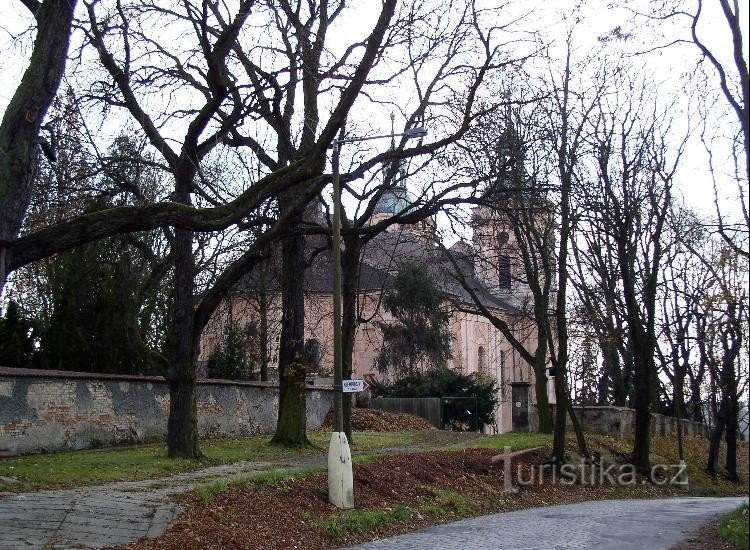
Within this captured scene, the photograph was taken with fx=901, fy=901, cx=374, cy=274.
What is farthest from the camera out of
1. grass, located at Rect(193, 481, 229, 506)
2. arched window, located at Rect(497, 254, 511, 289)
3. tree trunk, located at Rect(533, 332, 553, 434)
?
tree trunk, located at Rect(533, 332, 553, 434)

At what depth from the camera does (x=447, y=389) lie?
4438 cm

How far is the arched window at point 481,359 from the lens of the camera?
199ft

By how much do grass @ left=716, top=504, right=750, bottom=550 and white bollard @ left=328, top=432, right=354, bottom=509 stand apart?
19.8 feet

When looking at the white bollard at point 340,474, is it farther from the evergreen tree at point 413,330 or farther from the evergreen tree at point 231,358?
the evergreen tree at point 413,330

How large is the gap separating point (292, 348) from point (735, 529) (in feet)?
45.3

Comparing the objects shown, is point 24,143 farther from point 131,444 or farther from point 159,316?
point 159,316

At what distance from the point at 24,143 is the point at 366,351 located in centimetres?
4098

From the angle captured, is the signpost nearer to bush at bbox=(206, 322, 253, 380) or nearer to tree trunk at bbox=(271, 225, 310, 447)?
tree trunk at bbox=(271, 225, 310, 447)

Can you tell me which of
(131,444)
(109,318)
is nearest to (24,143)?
(131,444)

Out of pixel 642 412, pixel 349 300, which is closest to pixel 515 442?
pixel 642 412

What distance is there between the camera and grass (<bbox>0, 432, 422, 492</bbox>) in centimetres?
1527

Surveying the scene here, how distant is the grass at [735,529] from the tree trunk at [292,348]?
465 inches

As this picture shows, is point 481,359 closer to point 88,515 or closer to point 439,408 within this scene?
point 439,408

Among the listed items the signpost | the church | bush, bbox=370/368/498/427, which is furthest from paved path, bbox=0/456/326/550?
bush, bbox=370/368/498/427
